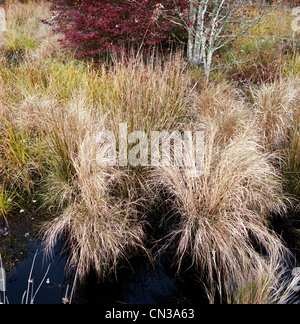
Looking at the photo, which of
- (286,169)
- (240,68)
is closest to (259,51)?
(240,68)

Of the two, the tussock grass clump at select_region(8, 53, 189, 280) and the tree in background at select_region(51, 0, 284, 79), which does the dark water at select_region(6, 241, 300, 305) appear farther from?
the tree in background at select_region(51, 0, 284, 79)

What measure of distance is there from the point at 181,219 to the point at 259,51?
152 inches

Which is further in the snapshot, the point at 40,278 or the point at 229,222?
the point at 229,222

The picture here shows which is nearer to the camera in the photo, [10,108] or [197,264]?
[197,264]

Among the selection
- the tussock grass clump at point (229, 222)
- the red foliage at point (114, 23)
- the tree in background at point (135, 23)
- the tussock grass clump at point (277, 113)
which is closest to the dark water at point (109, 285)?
the tussock grass clump at point (229, 222)

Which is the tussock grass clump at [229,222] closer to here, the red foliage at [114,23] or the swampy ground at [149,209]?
the swampy ground at [149,209]

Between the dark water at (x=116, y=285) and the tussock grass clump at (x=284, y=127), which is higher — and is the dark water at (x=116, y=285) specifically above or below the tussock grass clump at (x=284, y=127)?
below

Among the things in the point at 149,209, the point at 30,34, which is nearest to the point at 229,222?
the point at 149,209

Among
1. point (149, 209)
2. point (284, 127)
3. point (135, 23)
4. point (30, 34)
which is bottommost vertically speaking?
point (149, 209)

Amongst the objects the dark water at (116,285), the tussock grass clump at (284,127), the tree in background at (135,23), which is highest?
the tree in background at (135,23)

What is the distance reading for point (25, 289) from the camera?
6.56ft

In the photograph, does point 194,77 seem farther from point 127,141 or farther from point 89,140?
point 89,140

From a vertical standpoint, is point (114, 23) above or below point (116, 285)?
above

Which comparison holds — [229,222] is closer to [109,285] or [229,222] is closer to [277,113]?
[109,285]
